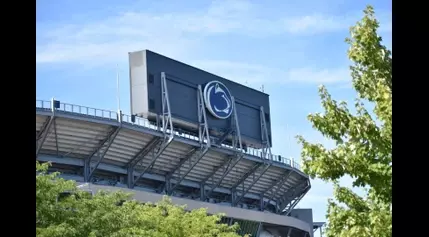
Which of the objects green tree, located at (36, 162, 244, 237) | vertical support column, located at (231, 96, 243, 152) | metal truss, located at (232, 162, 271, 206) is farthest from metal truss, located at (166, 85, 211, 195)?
green tree, located at (36, 162, 244, 237)

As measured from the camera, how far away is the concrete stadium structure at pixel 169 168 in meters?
52.3

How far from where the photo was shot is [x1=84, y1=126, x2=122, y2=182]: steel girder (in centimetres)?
5402

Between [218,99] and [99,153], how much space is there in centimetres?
1480

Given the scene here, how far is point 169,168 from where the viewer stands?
202ft

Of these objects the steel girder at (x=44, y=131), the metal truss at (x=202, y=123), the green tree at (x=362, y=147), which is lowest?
the green tree at (x=362, y=147)

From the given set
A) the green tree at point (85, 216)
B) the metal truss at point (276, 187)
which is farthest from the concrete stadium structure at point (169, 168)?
the green tree at point (85, 216)

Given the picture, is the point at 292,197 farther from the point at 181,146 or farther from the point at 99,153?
the point at 99,153

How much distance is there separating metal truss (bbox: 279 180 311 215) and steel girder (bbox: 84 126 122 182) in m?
27.4

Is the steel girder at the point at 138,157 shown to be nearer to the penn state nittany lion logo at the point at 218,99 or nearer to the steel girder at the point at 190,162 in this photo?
the steel girder at the point at 190,162

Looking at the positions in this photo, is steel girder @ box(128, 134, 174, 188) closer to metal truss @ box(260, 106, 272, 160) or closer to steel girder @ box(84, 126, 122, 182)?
steel girder @ box(84, 126, 122, 182)

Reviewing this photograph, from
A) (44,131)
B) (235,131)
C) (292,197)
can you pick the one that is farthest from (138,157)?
(292,197)
